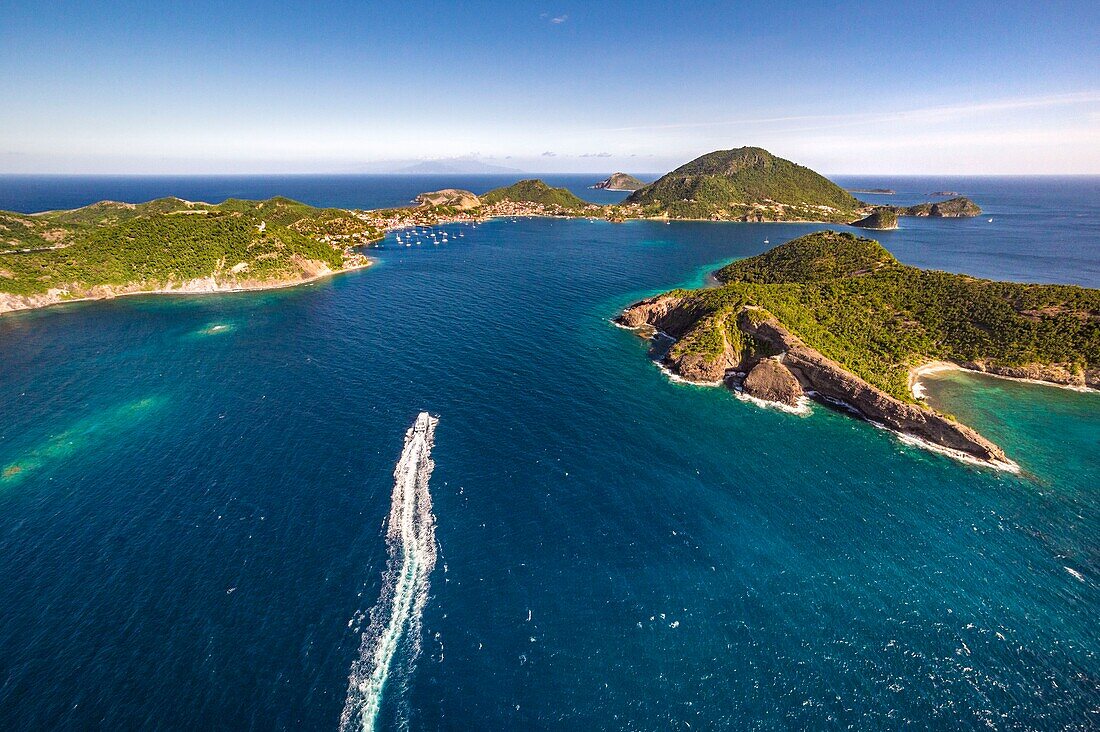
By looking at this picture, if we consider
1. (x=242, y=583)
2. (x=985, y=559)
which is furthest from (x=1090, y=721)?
(x=242, y=583)

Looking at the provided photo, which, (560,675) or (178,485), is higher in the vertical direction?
(178,485)

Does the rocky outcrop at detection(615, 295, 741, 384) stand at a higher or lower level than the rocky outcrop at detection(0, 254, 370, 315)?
lower

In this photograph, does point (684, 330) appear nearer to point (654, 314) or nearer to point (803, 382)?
point (654, 314)

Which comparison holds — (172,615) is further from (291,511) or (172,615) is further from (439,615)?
(439,615)

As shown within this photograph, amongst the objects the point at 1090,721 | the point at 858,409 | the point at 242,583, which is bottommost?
the point at 1090,721

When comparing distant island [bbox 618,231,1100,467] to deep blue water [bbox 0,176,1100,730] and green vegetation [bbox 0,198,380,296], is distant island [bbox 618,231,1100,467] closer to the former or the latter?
deep blue water [bbox 0,176,1100,730]

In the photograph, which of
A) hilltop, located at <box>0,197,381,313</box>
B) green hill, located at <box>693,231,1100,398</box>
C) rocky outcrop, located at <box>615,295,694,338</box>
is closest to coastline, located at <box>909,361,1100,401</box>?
green hill, located at <box>693,231,1100,398</box>

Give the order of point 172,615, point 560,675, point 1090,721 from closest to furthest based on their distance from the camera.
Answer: point 1090,721 < point 560,675 < point 172,615
